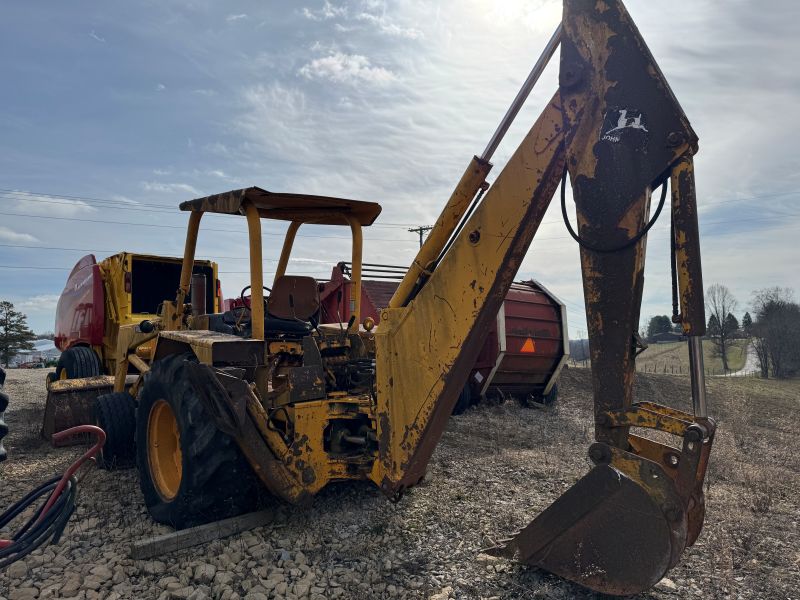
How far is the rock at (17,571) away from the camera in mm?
3018

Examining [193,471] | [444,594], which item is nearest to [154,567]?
[193,471]

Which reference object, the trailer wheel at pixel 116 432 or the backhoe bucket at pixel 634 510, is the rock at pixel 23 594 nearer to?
the trailer wheel at pixel 116 432

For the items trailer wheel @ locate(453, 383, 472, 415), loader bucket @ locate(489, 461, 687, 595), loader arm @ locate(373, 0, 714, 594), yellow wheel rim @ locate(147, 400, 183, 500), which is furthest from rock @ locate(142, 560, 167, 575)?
trailer wheel @ locate(453, 383, 472, 415)

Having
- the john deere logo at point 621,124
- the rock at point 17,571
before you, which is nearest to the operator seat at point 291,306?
the rock at point 17,571

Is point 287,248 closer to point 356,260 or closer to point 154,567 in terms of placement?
point 356,260

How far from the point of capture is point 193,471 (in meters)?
3.46

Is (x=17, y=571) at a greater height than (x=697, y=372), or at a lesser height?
lesser

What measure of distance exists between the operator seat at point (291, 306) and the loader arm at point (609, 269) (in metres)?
1.51

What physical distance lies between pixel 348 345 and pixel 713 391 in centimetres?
1208

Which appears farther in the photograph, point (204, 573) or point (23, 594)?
point (204, 573)

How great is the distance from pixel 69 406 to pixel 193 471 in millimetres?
3773

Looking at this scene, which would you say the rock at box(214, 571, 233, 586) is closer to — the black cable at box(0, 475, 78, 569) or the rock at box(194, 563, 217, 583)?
the rock at box(194, 563, 217, 583)

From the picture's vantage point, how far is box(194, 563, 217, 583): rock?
3.02 m

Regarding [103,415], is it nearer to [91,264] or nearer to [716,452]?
[91,264]
